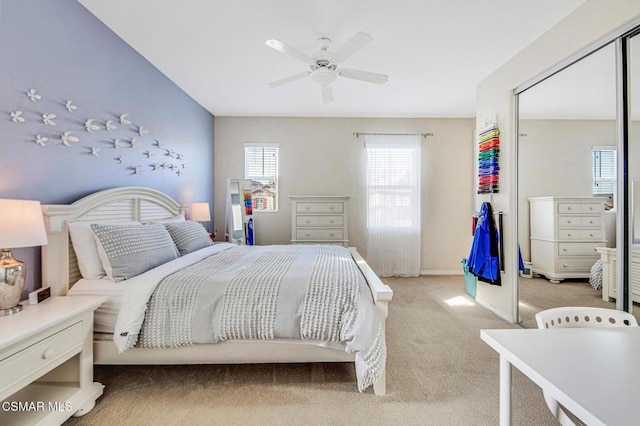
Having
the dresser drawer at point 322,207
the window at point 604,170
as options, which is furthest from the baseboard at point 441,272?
the window at point 604,170

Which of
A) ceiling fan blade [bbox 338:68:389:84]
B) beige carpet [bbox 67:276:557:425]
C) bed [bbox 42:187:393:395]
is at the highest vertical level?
ceiling fan blade [bbox 338:68:389:84]

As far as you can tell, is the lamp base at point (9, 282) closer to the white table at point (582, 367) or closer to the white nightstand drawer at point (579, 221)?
the white table at point (582, 367)

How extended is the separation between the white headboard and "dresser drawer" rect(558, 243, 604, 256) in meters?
3.67

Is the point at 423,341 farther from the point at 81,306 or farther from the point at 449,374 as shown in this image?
the point at 81,306

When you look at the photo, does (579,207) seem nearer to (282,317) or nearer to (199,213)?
(282,317)

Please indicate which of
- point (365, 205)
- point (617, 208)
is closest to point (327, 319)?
point (617, 208)

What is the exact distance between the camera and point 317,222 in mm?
4371

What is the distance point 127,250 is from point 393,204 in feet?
12.6

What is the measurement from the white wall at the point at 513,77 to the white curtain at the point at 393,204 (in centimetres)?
134

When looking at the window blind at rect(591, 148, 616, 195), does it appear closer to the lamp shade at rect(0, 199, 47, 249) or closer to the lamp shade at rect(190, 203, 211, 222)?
the lamp shade at rect(0, 199, 47, 249)

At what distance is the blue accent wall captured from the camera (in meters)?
1.70

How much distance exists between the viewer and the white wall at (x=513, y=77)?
1976mm

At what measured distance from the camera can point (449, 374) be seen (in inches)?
80.2

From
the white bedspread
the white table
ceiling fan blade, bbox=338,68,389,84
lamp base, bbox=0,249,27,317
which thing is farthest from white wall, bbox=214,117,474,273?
the white table
